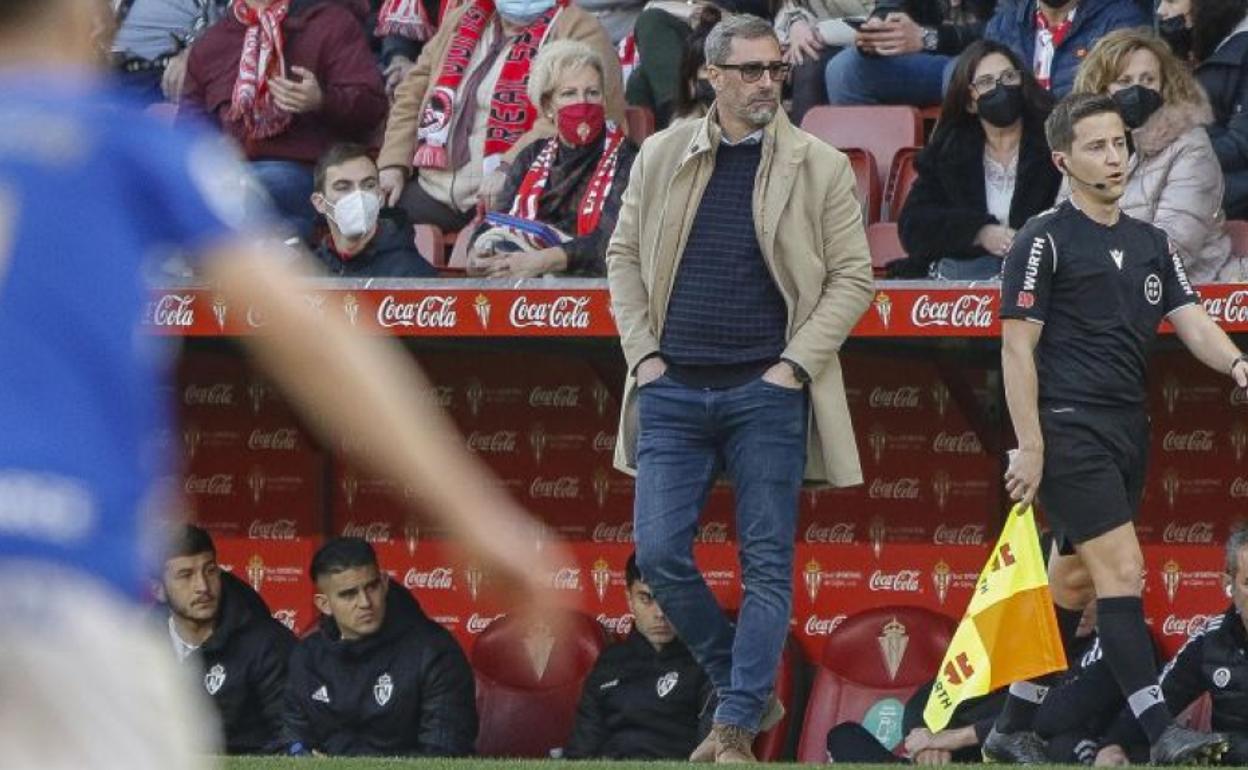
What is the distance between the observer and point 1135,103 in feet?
28.6

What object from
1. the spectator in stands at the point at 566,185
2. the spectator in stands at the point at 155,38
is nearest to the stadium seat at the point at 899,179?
the spectator in stands at the point at 566,185

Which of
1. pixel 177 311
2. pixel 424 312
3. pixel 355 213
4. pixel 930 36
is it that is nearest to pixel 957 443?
pixel 930 36

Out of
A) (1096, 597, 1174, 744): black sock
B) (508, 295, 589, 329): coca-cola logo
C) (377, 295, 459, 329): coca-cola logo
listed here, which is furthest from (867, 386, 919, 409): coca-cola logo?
(1096, 597, 1174, 744): black sock

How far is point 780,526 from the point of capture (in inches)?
308

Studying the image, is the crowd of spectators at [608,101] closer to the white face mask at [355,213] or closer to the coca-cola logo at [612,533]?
the white face mask at [355,213]

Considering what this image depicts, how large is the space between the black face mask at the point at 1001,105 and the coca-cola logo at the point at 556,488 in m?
2.51

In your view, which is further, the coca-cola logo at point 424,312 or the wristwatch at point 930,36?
the wristwatch at point 930,36

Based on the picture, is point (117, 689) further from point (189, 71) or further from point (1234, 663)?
point (189, 71)

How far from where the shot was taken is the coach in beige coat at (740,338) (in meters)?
7.83

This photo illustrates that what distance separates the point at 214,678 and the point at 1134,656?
12.2 feet

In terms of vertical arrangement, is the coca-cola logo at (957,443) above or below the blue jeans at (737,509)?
below

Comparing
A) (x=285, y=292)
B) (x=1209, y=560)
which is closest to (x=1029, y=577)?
(x=1209, y=560)

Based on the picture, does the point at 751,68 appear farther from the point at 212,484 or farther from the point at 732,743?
the point at 212,484

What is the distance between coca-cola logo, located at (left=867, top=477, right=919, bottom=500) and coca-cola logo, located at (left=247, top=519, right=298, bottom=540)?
7.78ft
